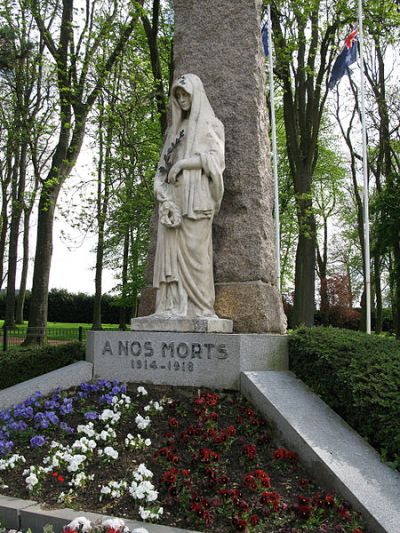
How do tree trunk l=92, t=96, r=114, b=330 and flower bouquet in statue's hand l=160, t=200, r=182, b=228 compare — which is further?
tree trunk l=92, t=96, r=114, b=330

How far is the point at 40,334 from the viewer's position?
14414mm

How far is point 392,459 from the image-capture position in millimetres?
4793

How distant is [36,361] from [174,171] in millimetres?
3697

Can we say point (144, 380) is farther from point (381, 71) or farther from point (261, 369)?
point (381, 71)

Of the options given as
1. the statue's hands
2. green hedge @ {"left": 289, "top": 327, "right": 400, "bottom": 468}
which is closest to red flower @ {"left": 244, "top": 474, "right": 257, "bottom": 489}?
green hedge @ {"left": 289, "top": 327, "right": 400, "bottom": 468}

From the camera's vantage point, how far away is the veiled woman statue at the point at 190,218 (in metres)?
6.72

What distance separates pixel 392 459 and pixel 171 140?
4423 millimetres

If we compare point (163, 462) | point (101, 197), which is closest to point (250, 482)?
point (163, 462)

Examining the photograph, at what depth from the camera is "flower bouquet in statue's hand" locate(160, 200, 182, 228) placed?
673 centimetres

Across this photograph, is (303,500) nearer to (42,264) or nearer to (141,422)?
(141,422)

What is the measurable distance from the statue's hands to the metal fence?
856cm

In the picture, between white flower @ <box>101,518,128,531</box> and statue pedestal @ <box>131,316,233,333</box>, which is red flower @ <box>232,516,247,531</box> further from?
statue pedestal @ <box>131,316,233,333</box>

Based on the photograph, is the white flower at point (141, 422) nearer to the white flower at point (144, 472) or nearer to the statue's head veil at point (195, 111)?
the white flower at point (144, 472)

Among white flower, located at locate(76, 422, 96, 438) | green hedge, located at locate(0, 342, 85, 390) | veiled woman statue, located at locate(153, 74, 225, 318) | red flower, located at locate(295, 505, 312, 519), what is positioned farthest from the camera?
green hedge, located at locate(0, 342, 85, 390)
